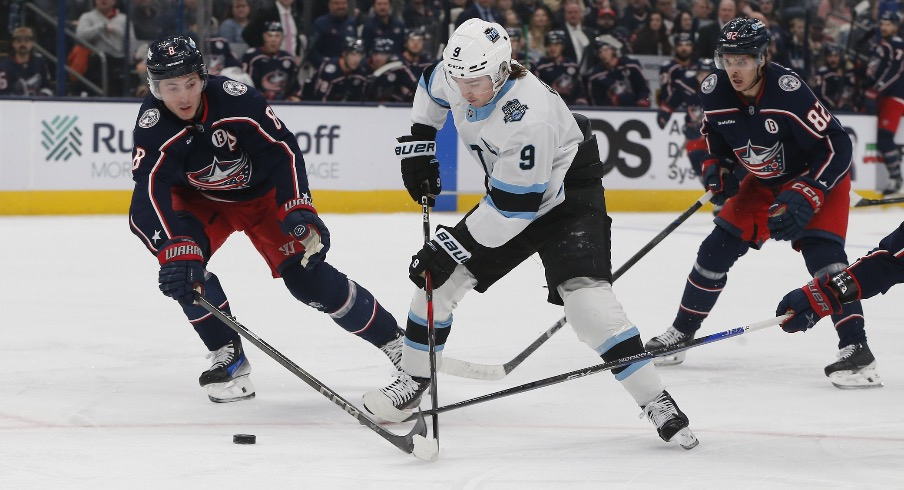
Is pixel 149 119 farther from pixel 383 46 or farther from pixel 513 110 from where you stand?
pixel 383 46

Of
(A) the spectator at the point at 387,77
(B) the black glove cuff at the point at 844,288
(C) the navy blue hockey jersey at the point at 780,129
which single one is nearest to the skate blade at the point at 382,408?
(B) the black glove cuff at the point at 844,288

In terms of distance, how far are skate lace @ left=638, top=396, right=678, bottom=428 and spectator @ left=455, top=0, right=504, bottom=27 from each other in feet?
22.4

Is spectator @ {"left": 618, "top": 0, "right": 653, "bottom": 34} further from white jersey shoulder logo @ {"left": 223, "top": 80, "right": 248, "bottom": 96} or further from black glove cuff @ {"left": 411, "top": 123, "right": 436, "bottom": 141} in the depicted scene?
white jersey shoulder logo @ {"left": 223, "top": 80, "right": 248, "bottom": 96}

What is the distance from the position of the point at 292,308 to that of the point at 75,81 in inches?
162

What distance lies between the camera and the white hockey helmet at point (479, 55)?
10.2ft

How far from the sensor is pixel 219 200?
395 centimetres

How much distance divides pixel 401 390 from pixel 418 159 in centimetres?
68

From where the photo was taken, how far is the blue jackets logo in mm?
3141

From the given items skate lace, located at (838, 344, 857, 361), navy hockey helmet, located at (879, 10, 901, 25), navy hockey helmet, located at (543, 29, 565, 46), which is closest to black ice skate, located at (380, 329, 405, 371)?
skate lace, located at (838, 344, 857, 361)

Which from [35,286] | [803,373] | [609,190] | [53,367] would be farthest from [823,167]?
[609,190]

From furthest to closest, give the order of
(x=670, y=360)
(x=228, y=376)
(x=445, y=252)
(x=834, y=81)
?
(x=834, y=81), (x=670, y=360), (x=228, y=376), (x=445, y=252)

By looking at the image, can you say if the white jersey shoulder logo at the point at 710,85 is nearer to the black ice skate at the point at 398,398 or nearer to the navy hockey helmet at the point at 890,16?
the black ice skate at the point at 398,398

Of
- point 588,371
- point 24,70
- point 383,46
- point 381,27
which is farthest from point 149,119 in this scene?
point 381,27

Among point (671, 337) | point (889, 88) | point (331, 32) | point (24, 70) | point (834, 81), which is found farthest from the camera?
point (834, 81)
